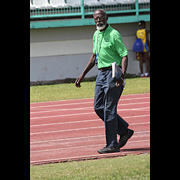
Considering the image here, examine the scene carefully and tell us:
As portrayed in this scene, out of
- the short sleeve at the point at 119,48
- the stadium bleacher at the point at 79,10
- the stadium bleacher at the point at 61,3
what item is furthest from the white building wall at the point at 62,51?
the short sleeve at the point at 119,48

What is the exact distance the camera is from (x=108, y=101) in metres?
7.83

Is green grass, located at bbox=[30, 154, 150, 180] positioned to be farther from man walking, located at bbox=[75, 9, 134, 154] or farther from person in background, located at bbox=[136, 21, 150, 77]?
person in background, located at bbox=[136, 21, 150, 77]

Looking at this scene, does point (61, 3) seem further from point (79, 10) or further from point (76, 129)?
point (76, 129)

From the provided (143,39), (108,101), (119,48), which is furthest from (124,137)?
(143,39)

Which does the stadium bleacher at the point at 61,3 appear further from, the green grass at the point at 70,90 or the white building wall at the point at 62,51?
the green grass at the point at 70,90

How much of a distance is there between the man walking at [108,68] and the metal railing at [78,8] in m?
14.7

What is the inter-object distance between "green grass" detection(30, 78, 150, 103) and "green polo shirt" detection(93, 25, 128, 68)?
8.85m

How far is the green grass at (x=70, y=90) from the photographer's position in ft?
55.8

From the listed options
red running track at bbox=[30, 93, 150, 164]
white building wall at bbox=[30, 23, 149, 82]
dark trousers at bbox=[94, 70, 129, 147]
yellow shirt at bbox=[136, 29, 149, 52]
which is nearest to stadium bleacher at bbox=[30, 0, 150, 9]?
white building wall at bbox=[30, 23, 149, 82]

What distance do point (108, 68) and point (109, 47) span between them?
0.30 m

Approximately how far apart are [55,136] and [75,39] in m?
12.2
